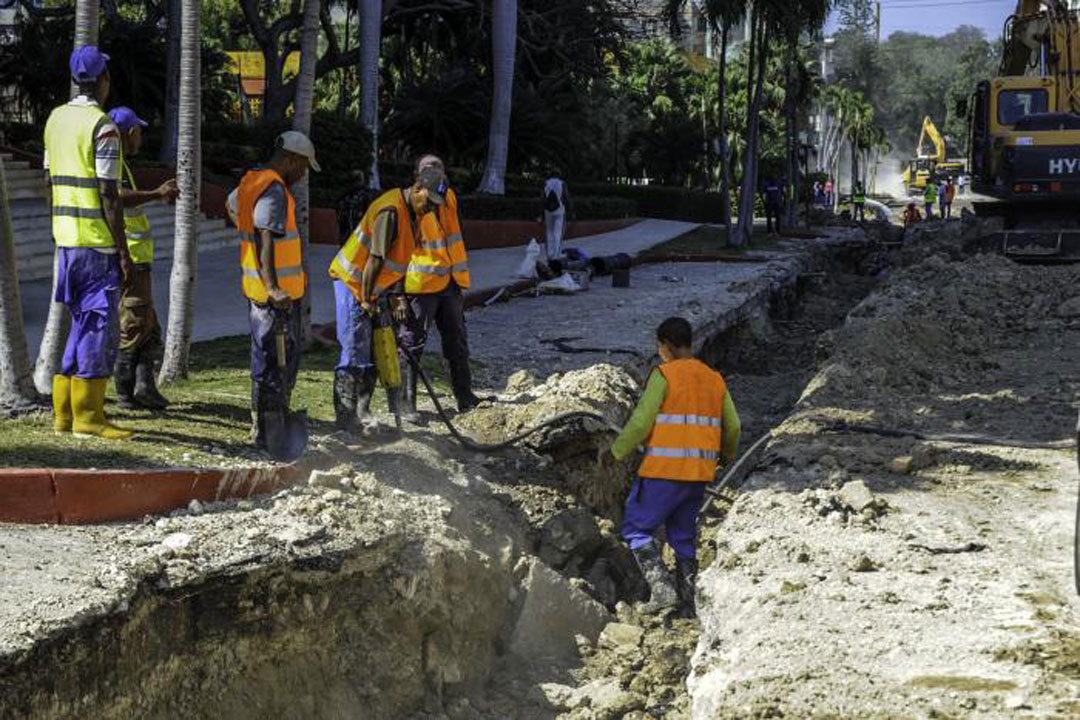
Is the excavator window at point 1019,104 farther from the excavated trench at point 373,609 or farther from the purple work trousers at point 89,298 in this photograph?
the purple work trousers at point 89,298

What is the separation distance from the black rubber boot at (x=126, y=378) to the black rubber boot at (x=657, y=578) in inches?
125

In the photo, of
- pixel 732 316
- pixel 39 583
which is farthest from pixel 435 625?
pixel 732 316

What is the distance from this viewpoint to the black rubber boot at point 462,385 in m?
10.2

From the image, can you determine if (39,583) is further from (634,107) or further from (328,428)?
(634,107)

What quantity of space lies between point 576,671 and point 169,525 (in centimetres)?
224

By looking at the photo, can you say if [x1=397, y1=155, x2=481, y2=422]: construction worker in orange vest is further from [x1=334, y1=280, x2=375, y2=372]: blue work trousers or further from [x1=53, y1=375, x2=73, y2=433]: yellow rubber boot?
[x1=53, y1=375, x2=73, y2=433]: yellow rubber boot

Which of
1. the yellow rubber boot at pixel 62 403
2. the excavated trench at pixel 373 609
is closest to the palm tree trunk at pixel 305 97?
the excavated trench at pixel 373 609

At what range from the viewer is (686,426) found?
7.79 metres

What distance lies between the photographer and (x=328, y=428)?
9.31m

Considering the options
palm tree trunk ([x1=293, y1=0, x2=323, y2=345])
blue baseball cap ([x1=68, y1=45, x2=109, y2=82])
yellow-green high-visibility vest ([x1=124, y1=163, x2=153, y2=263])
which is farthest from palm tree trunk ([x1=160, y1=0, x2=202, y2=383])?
blue baseball cap ([x1=68, y1=45, x2=109, y2=82])

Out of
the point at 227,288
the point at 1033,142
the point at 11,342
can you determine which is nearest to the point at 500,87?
the point at 1033,142

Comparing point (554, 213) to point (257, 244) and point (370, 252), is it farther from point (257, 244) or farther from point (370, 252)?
point (257, 244)

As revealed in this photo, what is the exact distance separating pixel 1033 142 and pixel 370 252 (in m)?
16.4

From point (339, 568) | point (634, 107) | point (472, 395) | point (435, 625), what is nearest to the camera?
point (339, 568)
